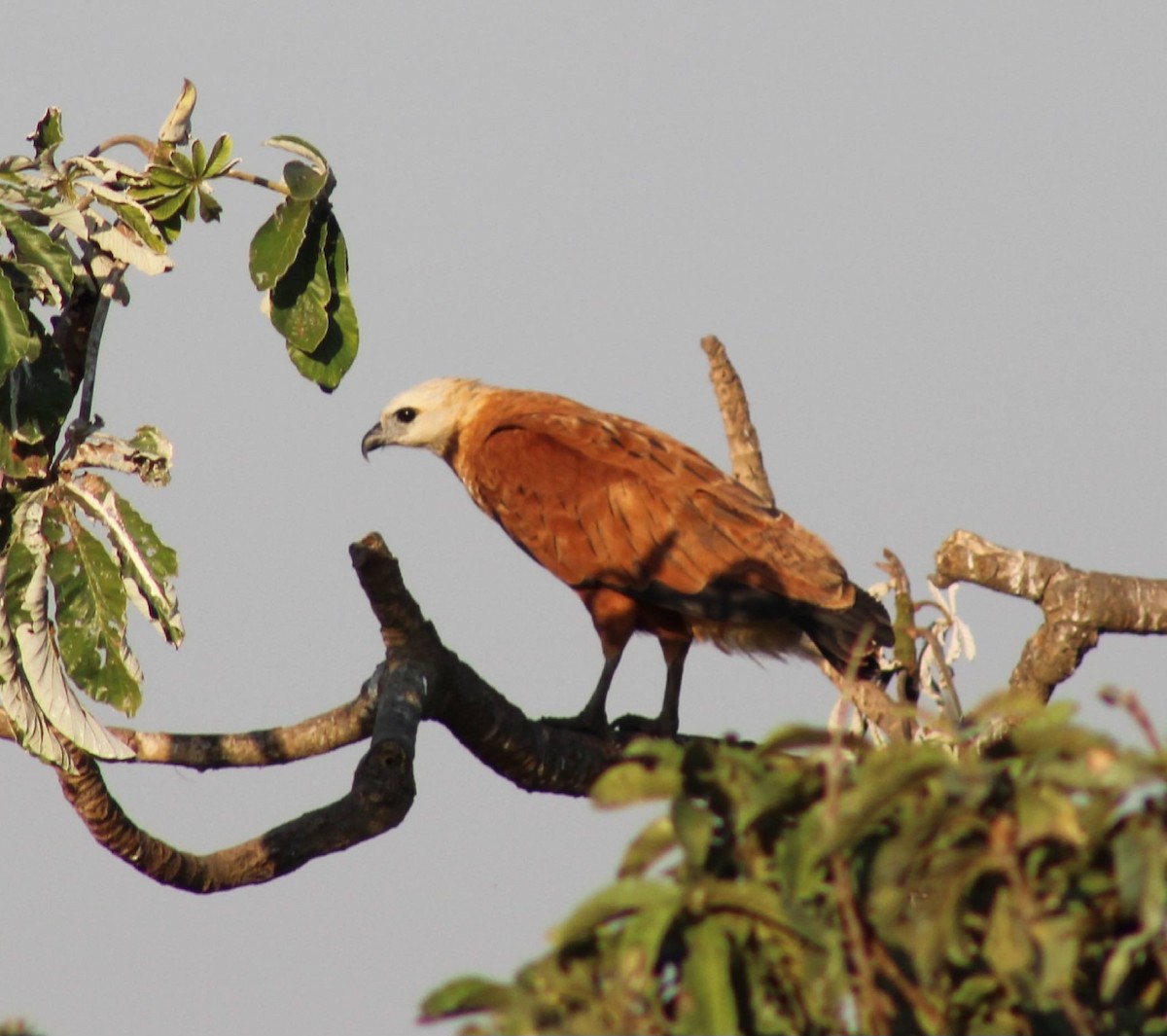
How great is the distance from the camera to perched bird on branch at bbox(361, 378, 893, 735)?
7.18 meters

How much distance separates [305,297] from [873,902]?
3.48 metres

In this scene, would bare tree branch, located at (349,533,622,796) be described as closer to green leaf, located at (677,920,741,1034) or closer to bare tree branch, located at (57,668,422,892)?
bare tree branch, located at (57,668,422,892)

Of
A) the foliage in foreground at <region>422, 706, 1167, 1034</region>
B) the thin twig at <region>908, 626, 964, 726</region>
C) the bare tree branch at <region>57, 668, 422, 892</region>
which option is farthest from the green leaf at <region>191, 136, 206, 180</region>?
the foliage in foreground at <region>422, 706, 1167, 1034</region>

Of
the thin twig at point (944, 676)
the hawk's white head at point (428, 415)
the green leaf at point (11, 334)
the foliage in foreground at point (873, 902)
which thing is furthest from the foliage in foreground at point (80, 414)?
the hawk's white head at point (428, 415)

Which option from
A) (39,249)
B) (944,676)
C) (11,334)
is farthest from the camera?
(39,249)

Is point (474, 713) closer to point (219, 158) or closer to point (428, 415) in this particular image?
point (219, 158)

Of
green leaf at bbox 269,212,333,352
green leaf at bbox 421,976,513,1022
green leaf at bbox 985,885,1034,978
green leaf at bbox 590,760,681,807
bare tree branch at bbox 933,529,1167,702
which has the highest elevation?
green leaf at bbox 269,212,333,352

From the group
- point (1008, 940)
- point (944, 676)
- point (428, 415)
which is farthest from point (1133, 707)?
point (428, 415)

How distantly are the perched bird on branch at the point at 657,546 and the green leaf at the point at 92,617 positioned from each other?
265cm

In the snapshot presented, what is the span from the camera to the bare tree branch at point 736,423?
23.6ft

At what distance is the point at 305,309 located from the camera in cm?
524

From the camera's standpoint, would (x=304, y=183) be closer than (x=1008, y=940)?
No

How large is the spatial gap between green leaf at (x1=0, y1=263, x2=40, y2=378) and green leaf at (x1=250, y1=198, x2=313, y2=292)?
787 mm

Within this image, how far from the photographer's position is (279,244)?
512 centimetres
